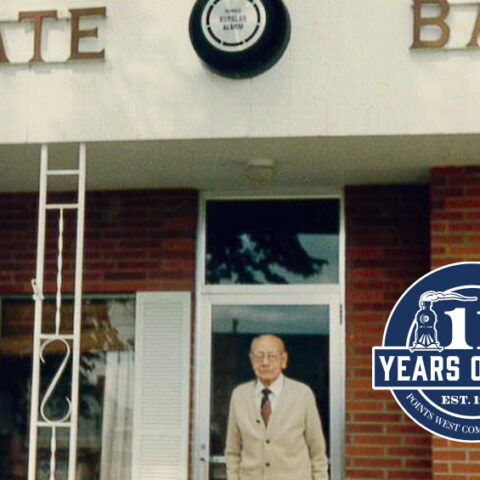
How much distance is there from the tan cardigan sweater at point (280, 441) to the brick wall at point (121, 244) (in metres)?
1.18

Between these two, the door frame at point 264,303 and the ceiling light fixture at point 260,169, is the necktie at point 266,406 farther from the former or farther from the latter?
the ceiling light fixture at point 260,169

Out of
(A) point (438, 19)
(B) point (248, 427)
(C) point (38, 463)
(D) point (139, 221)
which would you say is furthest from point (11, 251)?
(A) point (438, 19)

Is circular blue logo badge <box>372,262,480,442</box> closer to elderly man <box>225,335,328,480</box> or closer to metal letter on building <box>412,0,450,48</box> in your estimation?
elderly man <box>225,335,328,480</box>

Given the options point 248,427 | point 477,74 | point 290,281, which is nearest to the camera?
point 477,74

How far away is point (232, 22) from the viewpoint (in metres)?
6.51

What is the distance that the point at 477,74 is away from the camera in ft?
21.1

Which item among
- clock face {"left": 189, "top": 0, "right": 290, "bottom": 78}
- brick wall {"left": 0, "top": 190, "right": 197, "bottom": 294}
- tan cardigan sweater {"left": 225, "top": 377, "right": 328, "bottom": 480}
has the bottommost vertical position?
tan cardigan sweater {"left": 225, "top": 377, "right": 328, "bottom": 480}

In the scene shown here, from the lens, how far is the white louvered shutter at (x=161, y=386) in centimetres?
756

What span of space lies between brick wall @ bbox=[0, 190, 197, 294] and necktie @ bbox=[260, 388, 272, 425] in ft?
3.68

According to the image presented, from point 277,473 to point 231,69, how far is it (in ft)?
7.54

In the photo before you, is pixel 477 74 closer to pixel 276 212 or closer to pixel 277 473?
pixel 276 212

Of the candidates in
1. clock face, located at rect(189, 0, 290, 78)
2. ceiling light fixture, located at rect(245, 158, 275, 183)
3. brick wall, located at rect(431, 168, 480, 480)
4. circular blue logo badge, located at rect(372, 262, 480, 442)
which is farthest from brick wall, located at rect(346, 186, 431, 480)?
clock face, located at rect(189, 0, 290, 78)

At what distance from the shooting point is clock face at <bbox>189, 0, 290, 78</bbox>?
6445 mm

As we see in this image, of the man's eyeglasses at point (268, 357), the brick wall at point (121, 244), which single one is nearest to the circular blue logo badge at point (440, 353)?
the man's eyeglasses at point (268, 357)
